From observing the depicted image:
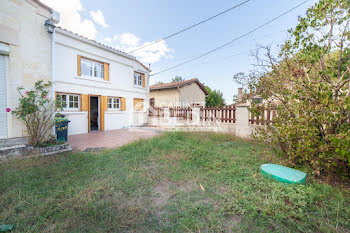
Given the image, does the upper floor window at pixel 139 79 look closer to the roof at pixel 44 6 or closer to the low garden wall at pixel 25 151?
the roof at pixel 44 6

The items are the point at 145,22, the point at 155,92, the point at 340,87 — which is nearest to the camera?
the point at 340,87

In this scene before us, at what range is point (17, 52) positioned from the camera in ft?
14.3

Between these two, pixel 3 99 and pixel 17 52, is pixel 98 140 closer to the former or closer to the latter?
pixel 3 99

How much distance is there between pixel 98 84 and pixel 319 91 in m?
9.57

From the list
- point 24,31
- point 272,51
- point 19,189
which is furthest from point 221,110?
point 24,31

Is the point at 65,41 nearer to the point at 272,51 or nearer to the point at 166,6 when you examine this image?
the point at 166,6

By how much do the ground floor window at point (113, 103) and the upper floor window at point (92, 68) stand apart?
1355mm

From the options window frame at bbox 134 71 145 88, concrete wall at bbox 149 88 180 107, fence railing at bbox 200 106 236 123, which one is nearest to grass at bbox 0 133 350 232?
fence railing at bbox 200 106 236 123

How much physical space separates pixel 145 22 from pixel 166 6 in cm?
199

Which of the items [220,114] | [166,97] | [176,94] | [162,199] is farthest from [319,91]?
[166,97]

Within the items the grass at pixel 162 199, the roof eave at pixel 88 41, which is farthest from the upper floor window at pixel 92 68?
the grass at pixel 162 199

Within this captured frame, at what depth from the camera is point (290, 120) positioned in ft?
10.4

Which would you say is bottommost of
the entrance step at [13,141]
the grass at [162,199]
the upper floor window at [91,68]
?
the grass at [162,199]

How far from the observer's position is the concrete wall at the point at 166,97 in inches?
599
